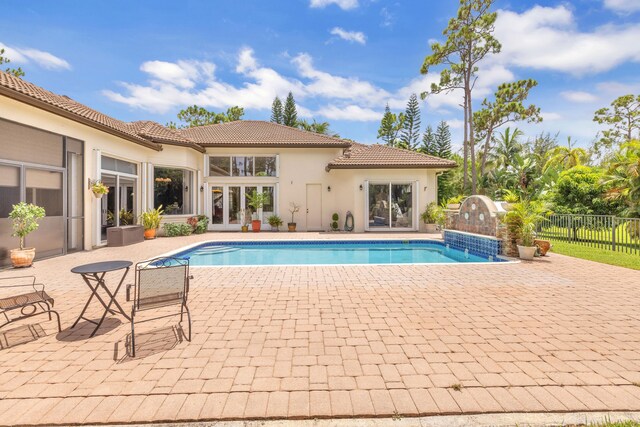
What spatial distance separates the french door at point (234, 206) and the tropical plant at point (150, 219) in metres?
3.73

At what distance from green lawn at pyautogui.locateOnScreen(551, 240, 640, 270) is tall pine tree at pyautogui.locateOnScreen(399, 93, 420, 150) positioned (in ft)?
87.5

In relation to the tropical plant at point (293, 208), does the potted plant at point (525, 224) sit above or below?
below

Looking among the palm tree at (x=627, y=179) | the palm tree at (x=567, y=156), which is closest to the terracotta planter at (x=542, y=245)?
the palm tree at (x=627, y=179)

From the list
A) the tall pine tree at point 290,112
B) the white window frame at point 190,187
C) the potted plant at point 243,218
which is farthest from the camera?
the tall pine tree at point 290,112

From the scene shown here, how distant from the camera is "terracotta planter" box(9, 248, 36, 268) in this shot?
7.86 m

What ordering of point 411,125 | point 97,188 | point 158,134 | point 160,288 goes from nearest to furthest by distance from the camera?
1. point 160,288
2. point 97,188
3. point 158,134
4. point 411,125

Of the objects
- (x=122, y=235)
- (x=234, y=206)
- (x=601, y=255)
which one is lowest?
(x=601, y=255)

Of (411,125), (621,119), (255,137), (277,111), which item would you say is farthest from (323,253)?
(621,119)

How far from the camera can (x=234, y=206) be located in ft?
58.0

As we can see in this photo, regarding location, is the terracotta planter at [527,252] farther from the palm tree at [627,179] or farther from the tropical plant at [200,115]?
the tropical plant at [200,115]

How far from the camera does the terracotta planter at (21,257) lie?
7.86 meters

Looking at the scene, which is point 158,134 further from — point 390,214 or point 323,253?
point 390,214

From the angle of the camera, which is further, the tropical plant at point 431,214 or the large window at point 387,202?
Result: the large window at point 387,202

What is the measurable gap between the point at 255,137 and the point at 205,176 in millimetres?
3762
